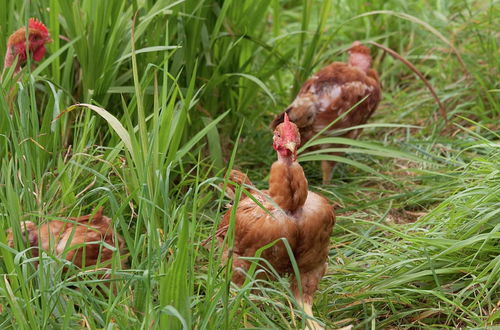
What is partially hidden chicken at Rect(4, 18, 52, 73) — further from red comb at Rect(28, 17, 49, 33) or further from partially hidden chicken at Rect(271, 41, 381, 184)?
partially hidden chicken at Rect(271, 41, 381, 184)

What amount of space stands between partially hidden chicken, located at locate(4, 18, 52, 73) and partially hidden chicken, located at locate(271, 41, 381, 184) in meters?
1.27

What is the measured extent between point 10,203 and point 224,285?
710mm

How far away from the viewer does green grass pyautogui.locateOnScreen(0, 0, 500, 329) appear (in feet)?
8.75

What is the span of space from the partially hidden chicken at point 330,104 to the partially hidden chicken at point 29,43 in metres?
1.27

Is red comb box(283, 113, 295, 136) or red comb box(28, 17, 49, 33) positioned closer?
red comb box(283, 113, 295, 136)

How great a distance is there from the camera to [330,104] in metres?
4.68

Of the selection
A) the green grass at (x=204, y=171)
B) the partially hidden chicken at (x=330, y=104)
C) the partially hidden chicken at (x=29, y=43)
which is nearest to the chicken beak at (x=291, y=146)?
the green grass at (x=204, y=171)

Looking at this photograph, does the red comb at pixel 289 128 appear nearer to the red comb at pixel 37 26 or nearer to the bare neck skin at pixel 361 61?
the red comb at pixel 37 26

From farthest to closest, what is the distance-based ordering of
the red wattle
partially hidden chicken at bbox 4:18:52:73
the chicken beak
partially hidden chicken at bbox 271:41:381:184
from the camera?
partially hidden chicken at bbox 271:41:381:184 → the red wattle → partially hidden chicken at bbox 4:18:52:73 → the chicken beak

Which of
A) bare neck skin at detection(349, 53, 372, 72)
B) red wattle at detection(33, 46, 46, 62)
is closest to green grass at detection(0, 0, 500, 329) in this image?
red wattle at detection(33, 46, 46, 62)

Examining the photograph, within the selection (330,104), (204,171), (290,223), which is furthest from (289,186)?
(330,104)

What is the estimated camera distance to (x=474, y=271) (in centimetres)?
317

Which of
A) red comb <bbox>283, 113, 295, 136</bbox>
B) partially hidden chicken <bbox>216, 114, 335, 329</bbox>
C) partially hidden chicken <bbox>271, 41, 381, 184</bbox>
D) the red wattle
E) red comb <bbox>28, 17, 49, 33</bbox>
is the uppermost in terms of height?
red comb <bbox>28, 17, 49, 33</bbox>

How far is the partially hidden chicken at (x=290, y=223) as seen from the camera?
3155mm
